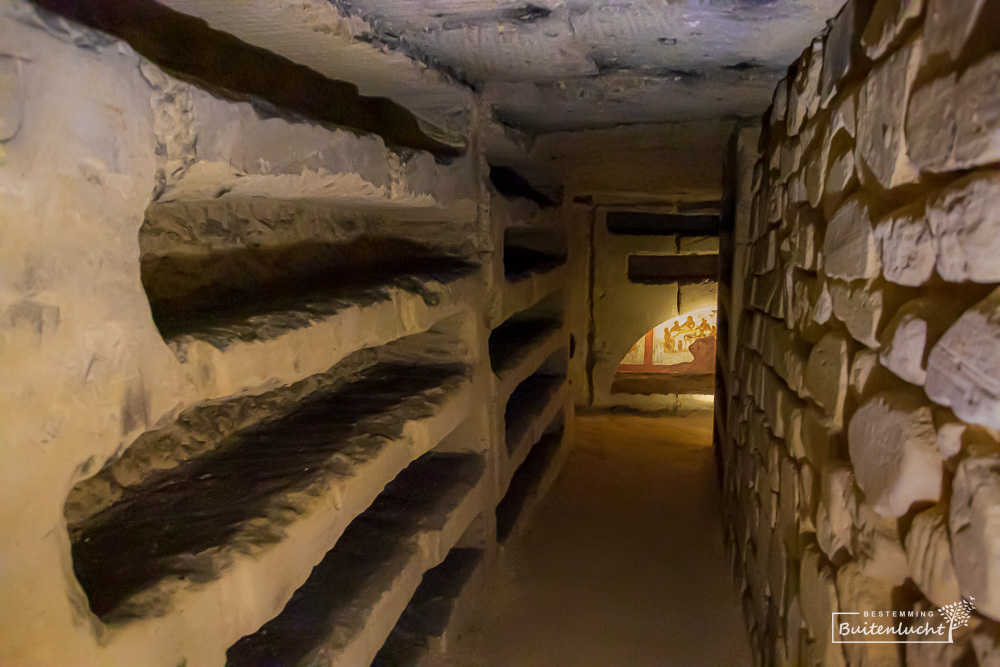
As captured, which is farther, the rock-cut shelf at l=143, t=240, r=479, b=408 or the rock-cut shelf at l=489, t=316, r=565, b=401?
the rock-cut shelf at l=489, t=316, r=565, b=401

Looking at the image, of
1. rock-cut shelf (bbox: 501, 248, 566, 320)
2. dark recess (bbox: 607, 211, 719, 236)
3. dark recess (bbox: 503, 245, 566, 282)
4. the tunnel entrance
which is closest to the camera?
rock-cut shelf (bbox: 501, 248, 566, 320)

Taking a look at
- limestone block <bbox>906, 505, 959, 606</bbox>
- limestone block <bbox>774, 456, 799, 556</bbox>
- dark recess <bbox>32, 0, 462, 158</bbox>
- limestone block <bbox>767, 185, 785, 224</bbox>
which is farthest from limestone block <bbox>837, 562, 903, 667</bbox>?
dark recess <bbox>32, 0, 462, 158</bbox>

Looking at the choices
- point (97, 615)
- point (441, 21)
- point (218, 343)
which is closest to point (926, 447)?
point (218, 343)

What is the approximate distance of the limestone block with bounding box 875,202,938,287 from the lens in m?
0.87

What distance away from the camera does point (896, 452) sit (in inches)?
36.4

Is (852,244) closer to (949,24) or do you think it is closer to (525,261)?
(949,24)

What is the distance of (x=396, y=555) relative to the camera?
1.71 meters

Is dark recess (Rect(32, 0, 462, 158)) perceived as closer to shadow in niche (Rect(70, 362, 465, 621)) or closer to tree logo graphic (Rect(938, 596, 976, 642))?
shadow in niche (Rect(70, 362, 465, 621))

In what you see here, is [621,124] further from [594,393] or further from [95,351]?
[594,393]

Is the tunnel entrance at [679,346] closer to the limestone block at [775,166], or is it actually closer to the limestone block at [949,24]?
the limestone block at [775,166]

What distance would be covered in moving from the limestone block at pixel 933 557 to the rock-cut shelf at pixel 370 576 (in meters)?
1.13

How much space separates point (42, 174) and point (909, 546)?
125 cm

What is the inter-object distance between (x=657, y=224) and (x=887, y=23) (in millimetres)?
4510

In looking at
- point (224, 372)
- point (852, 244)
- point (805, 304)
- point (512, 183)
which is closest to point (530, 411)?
point (512, 183)
